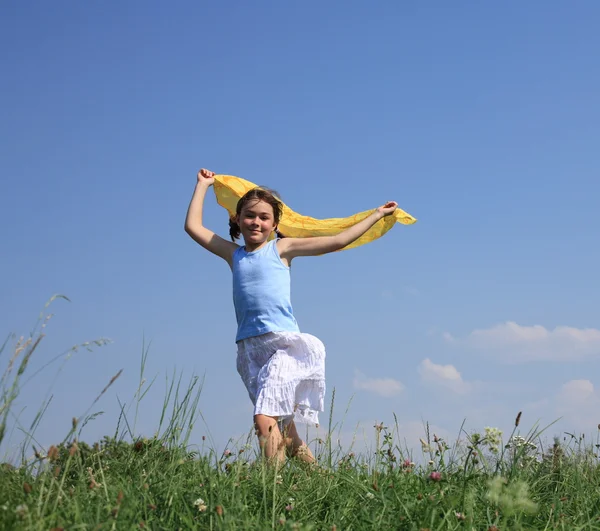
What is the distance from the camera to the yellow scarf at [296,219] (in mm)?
7426

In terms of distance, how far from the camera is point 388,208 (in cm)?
692

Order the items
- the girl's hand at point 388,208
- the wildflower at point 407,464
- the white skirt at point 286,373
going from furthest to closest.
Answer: the girl's hand at point 388,208
the white skirt at point 286,373
the wildflower at point 407,464

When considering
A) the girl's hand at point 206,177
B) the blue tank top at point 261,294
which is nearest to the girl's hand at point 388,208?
the blue tank top at point 261,294

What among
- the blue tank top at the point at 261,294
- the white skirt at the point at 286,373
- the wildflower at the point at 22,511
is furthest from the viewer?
the blue tank top at the point at 261,294

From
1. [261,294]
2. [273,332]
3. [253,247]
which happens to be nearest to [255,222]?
[253,247]

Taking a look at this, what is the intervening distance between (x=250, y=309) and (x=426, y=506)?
2596 millimetres

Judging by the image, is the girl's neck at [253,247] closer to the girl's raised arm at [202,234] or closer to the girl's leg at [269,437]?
the girl's raised arm at [202,234]

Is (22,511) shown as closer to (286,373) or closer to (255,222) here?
(286,373)

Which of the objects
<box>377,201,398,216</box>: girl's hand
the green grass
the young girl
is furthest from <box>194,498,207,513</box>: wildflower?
<box>377,201,398,216</box>: girl's hand

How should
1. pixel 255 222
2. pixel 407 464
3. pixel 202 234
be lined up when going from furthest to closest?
pixel 202 234, pixel 255 222, pixel 407 464

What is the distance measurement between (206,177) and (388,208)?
1.86m

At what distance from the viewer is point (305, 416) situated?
244 inches

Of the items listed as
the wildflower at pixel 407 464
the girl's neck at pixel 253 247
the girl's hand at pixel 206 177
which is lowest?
the wildflower at pixel 407 464

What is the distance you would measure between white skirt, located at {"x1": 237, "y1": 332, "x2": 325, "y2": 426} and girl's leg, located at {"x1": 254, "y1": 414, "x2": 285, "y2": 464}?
0.08m
